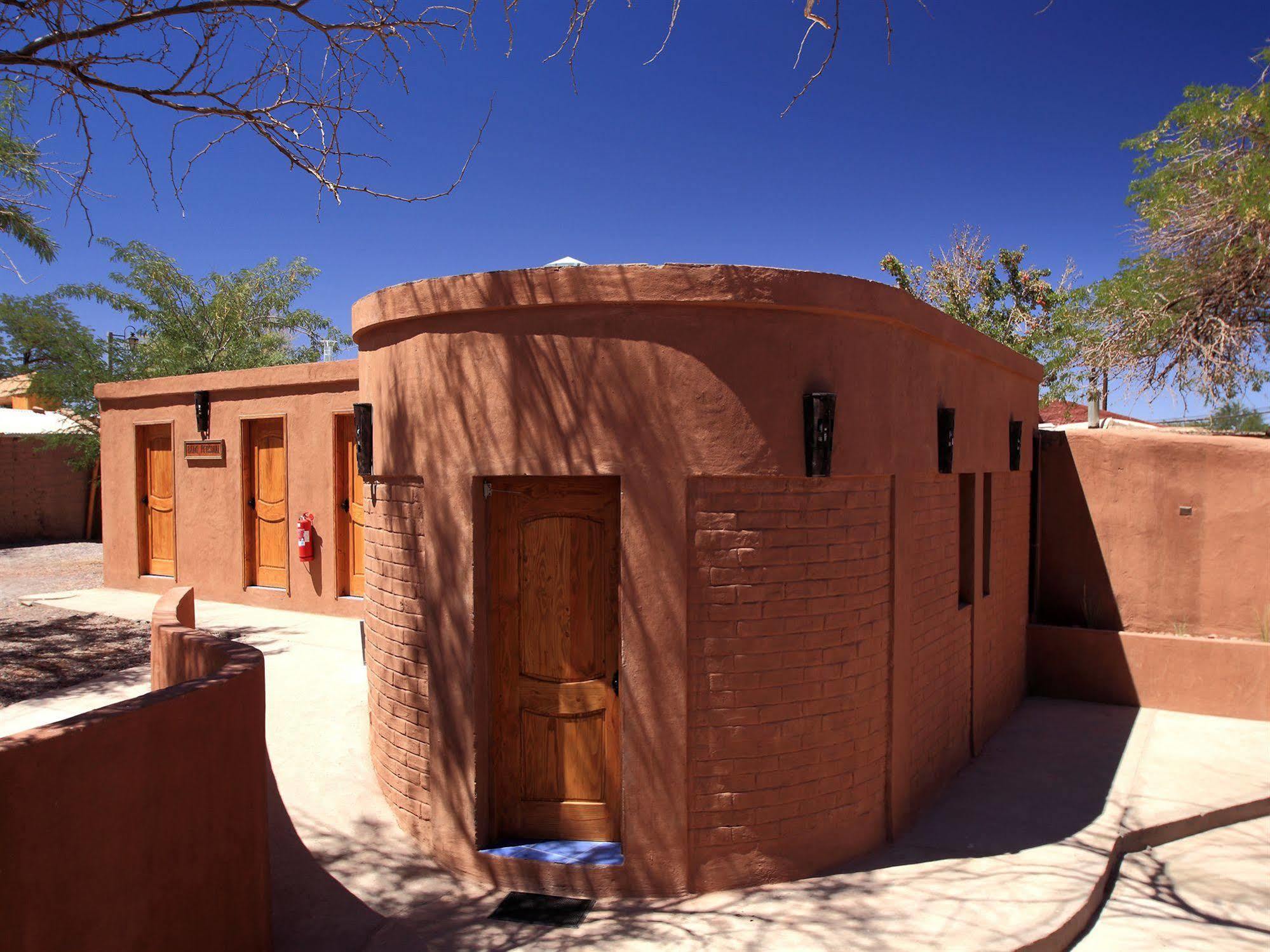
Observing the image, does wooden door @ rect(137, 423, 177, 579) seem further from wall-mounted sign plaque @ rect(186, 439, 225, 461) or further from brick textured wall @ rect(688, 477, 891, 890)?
brick textured wall @ rect(688, 477, 891, 890)

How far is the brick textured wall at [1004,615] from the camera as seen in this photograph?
6.69 meters

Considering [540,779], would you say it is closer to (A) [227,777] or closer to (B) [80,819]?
Result: (A) [227,777]

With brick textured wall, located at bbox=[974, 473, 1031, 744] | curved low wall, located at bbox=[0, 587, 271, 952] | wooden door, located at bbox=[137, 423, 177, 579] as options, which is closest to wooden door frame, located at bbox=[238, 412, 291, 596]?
wooden door, located at bbox=[137, 423, 177, 579]

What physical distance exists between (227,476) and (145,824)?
29.2 ft

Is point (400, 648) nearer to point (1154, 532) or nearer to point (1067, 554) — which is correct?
point (1067, 554)

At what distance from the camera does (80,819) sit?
2.59m

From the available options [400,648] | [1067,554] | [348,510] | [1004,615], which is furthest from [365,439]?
[1067,554]

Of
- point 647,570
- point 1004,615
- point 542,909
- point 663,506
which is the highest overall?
point 663,506

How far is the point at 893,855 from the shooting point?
4672 millimetres

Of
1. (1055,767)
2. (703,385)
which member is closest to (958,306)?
(1055,767)

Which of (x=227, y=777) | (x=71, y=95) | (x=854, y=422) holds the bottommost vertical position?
(x=227, y=777)

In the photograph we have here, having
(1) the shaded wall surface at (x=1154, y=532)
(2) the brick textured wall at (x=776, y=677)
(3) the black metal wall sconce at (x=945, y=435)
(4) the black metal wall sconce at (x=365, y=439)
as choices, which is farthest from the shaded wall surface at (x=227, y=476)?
(1) the shaded wall surface at (x=1154, y=532)

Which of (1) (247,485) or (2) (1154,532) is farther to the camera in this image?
(1) (247,485)

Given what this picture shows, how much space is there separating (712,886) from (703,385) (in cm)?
270
